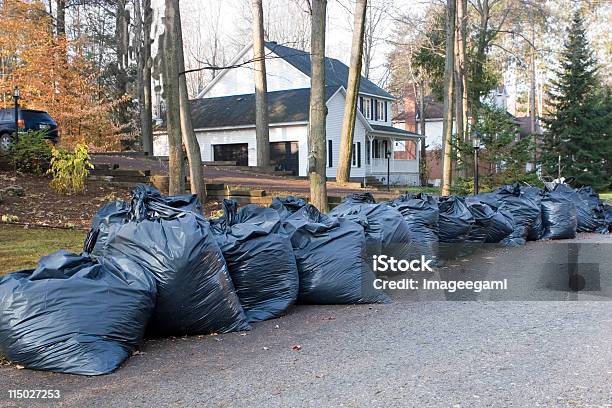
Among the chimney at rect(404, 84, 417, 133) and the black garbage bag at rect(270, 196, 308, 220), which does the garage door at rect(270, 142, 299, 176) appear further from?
the black garbage bag at rect(270, 196, 308, 220)

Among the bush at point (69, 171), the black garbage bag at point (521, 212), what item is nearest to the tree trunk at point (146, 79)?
the bush at point (69, 171)

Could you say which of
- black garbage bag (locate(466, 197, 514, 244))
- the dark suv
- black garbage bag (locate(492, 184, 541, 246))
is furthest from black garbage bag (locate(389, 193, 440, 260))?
the dark suv

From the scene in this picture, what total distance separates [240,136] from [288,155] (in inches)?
95.3

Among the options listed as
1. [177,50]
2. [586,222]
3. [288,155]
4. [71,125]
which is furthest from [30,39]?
[586,222]

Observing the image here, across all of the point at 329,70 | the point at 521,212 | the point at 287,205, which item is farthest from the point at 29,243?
the point at 329,70

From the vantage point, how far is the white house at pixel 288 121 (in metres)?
26.3

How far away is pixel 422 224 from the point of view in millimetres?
7102

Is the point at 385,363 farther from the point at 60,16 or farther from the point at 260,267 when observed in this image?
the point at 60,16

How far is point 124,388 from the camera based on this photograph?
3.21 metres

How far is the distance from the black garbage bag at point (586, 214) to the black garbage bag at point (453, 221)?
392cm

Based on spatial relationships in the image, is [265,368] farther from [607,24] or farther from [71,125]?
[607,24]

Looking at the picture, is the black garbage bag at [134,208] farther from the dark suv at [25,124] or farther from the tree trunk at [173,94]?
the dark suv at [25,124]

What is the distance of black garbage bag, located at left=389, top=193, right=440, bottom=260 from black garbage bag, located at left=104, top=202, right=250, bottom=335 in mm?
3055

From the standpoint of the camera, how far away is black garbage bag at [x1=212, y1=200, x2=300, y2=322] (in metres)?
4.71
